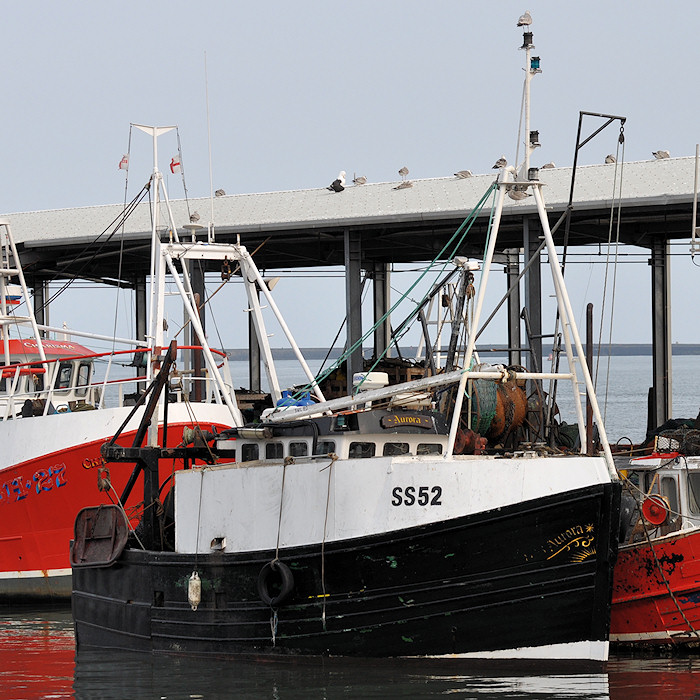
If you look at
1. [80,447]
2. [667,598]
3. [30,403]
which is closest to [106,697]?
[667,598]

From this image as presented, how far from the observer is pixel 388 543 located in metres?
13.0

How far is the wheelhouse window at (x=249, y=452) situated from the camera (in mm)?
15242

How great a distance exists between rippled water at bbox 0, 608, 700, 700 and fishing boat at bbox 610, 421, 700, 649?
1.52ft

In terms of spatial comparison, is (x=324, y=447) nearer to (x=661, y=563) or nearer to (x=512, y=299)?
(x=661, y=563)

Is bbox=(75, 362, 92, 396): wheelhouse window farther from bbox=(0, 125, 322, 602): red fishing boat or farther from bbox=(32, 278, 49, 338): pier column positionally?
bbox=(32, 278, 49, 338): pier column

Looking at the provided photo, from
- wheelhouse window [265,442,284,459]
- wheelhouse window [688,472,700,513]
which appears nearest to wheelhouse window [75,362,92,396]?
wheelhouse window [265,442,284,459]

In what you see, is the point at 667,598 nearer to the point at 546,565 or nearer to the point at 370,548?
the point at 546,565

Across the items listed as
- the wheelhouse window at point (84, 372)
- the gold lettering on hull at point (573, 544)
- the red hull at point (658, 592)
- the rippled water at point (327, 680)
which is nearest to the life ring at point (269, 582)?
the rippled water at point (327, 680)

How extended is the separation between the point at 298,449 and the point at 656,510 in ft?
15.6

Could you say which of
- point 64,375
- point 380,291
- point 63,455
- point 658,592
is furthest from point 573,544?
point 380,291

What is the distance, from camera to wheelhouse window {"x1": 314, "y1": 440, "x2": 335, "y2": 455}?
47.5 ft

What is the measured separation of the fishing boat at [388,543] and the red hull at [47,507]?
601 cm

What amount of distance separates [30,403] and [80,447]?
1905 millimetres

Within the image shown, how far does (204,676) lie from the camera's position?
44.8 feet
